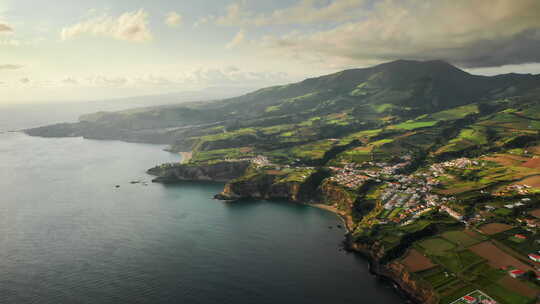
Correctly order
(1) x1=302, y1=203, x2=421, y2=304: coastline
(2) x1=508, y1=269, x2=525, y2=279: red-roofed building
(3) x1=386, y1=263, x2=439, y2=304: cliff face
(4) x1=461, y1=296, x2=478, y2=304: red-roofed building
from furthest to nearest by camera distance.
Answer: (1) x1=302, y1=203, x2=421, y2=304: coastline < (2) x1=508, y1=269, x2=525, y2=279: red-roofed building < (3) x1=386, y1=263, x2=439, y2=304: cliff face < (4) x1=461, y1=296, x2=478, y2=304: red-roofed building

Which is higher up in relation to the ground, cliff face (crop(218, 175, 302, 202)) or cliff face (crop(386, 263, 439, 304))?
cliff face (crop(218, 175, 302, 202))

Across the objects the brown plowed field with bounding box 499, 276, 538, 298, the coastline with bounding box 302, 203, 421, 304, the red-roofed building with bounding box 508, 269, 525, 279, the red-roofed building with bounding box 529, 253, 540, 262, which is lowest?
the coastline with bounding box 302, 203, 421, 304

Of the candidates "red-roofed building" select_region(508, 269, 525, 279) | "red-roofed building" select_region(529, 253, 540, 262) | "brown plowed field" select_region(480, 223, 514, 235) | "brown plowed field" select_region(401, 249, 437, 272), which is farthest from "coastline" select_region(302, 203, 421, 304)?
"brown plowed field" select_region(480, 223, 514, 235)

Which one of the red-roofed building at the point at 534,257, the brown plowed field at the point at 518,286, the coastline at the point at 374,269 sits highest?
the red-roofed building at the point at 534,257

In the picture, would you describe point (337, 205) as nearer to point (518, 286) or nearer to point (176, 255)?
point (176, 255)

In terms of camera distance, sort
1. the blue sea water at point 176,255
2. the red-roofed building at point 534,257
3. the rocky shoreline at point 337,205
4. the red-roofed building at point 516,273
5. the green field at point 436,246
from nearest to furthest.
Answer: the red-roofed building at point 516,273 → the rocky shoreline at point 337,205 → the blue sea water at point 176,255 → the red-roofed building at point 534,257 → the green field at point 436,246

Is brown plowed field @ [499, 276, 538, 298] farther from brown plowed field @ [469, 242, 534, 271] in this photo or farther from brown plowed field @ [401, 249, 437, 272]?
brown plowed field @ [401, 249, 437, 272]

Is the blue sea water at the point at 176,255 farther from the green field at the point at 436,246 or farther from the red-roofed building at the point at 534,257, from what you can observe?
the red-roofed building at the point at 534,257

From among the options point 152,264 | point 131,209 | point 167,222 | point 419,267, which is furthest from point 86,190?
point 419,267

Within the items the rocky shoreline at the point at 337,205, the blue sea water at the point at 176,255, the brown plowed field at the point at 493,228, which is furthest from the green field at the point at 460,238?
the blue sea water at the point at 176,255
